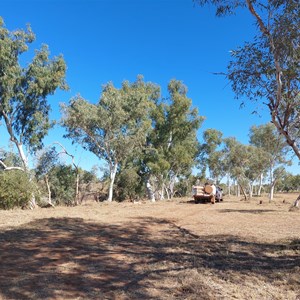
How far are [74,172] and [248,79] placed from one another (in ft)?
76.0

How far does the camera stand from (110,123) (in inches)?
1071

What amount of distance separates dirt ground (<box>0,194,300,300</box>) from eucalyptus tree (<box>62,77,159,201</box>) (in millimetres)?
15830

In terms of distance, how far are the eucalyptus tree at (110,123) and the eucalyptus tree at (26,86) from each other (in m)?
3.42

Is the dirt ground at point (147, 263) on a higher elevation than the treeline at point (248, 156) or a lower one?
lower

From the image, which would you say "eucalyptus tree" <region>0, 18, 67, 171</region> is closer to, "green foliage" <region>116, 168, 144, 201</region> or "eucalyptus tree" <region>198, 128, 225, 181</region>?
"green foliage" <region>116, 168, 144, 201</region>

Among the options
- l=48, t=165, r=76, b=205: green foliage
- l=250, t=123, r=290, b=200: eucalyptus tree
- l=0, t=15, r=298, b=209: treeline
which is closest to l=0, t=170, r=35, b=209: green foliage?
l=0, t=15, r=298, b=209: treeline

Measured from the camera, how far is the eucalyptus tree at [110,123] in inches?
1033

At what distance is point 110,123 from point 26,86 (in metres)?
7.86

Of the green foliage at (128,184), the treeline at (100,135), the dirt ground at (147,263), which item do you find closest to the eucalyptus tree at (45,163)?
the treeline at (100,135)

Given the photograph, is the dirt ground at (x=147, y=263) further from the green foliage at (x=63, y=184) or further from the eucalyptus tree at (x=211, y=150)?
the eucalyptus tree at (x=211, y=150)

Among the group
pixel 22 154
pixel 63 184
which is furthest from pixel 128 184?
pixel 22 154

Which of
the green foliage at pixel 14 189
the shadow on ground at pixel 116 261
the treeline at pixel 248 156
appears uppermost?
the treeline at pixel 248 156

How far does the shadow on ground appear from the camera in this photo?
4.93 m

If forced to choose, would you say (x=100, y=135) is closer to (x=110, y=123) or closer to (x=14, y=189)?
(x=110, y=123)
